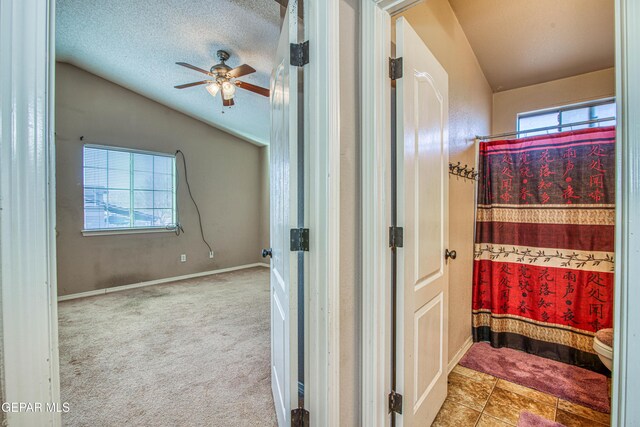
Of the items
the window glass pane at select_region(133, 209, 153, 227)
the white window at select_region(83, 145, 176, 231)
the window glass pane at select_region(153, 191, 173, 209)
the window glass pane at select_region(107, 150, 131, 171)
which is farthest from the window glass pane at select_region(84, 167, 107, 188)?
the window glass pane at select_region(153, 191, 173, 209)

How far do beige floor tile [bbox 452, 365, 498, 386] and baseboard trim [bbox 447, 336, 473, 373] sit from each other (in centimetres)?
4

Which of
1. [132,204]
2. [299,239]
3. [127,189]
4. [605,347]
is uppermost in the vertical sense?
[127,189]

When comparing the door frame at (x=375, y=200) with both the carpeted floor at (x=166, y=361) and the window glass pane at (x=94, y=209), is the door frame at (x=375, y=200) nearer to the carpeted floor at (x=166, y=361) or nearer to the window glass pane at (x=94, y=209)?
→ the carpeted floor at (x=166, y=361)

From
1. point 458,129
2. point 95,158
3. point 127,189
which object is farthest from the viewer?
point 127,189

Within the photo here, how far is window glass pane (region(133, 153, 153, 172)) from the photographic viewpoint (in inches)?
171

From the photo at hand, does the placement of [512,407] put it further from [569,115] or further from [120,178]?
[120,178]

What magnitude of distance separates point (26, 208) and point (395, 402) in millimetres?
1434

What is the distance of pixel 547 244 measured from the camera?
2.27 m

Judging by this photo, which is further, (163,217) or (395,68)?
(163,217)

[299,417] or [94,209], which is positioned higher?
[94,209]

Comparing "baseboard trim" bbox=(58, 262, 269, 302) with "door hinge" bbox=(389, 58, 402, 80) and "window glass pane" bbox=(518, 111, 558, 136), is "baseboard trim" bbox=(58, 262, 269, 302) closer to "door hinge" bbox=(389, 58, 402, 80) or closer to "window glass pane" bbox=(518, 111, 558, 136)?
"door hinge" bbox=(389, 58, 402, 80)


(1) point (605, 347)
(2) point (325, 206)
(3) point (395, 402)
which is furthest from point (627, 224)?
(1) point (605, 347)

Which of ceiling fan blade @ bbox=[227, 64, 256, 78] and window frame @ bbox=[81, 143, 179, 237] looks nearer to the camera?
ceiling fan blade @ bbox=[227, 64, 256, 78]

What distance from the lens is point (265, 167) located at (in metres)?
5.79
